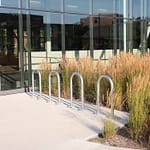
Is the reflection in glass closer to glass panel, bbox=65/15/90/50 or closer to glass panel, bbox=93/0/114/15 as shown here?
glass panel, bbox=93/0/114/15

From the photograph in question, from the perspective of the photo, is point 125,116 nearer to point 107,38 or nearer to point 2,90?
point 2,90

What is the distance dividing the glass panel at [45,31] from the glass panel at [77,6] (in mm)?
712

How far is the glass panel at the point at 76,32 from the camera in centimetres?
1283

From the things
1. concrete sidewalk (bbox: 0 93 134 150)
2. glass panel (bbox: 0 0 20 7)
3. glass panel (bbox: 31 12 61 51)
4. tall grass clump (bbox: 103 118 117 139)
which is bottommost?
concrete sidewalk (bbox: 0 93 134 150)

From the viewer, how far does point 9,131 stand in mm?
6031

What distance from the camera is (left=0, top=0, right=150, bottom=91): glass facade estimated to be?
35.2 ft

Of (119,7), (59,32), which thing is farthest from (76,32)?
(119,7)

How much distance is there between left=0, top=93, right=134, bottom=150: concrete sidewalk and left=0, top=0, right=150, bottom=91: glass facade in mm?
2534

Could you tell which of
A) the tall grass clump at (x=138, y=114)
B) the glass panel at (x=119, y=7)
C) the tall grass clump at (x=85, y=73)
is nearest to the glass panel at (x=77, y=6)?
the glass panel at (x=119, y=7)

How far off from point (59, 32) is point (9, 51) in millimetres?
2496

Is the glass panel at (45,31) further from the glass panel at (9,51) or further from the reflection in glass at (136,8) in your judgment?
the reflection in glass at (136,8)

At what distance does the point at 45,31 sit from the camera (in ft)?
39.5

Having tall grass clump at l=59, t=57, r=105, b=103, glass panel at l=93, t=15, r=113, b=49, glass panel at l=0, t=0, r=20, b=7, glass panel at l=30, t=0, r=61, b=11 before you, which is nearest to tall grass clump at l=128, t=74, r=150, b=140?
tall grass clump at l=59, t=57, r=105, b=103

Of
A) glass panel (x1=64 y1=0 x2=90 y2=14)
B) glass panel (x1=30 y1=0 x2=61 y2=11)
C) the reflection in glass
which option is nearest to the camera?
glass panel (x1=30 y1=0 x2=61 y2=11)
